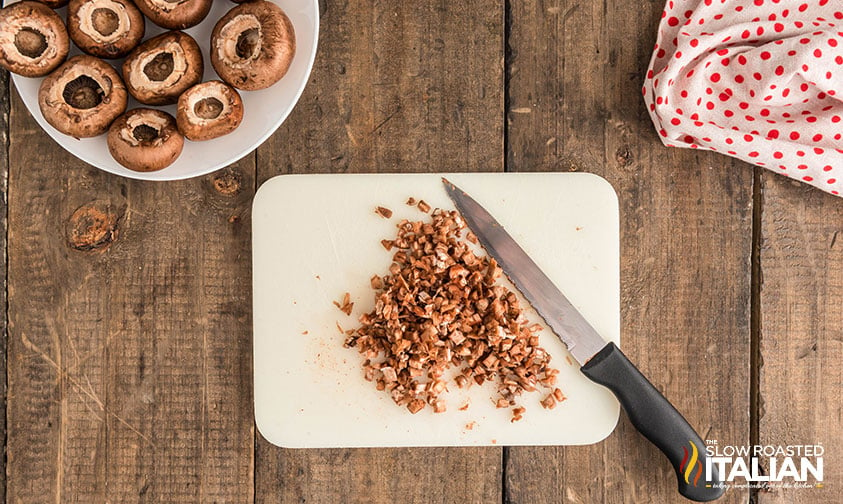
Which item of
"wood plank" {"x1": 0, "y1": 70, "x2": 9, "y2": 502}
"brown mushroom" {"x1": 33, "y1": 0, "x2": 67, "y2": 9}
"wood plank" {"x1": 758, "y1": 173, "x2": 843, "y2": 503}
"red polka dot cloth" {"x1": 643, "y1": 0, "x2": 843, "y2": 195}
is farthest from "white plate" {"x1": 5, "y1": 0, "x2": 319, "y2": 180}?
"wood plank" {"x1": 758, "y1": 173, "x2": 843, "y2": 503}

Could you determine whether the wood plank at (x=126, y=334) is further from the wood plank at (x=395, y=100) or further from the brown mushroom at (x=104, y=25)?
the brown mushroom at (x=104, y=25)

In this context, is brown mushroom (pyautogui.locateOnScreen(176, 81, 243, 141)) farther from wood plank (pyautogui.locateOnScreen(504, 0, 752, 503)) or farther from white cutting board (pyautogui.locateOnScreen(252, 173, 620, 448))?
wood plank (pyautogui.locateOnScreen(504, 0, 752, 503))

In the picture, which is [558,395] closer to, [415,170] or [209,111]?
[415,170]

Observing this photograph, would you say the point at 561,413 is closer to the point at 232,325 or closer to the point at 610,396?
the point at 610,396

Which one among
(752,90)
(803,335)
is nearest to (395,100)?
(752,90)

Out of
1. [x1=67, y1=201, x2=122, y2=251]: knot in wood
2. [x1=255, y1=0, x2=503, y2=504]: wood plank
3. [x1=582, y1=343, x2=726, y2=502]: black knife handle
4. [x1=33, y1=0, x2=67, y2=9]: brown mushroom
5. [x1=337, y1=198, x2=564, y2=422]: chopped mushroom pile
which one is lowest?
[x1=582, y1=343, x2=726, y2=502]: black knife handle

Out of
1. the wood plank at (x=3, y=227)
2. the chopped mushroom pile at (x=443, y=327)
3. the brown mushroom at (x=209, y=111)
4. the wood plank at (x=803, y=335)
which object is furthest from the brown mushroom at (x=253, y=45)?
the wood plank at (x=803, y=335)
